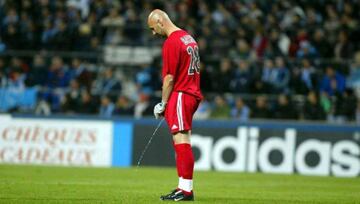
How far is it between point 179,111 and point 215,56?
12.8 meters

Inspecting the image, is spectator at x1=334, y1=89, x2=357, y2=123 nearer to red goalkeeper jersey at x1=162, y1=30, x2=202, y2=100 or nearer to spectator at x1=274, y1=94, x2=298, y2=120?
spectator at x1=274, y1=94, x2=298, y2=120

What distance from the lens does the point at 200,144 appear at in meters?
19.7

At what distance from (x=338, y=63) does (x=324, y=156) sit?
12.4ft

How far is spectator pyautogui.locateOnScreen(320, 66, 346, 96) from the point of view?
21250 mm

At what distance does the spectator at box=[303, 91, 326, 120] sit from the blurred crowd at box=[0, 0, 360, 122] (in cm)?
3

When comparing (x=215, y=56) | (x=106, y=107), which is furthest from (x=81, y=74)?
(x=215, y=56)

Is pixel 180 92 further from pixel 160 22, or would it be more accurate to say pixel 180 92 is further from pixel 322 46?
pixel 322 46

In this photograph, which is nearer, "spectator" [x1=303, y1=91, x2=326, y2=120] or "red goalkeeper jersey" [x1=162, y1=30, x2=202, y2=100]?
"red goalkeeper jersey" [x1=162, y1=30, x2=202, y2=100]

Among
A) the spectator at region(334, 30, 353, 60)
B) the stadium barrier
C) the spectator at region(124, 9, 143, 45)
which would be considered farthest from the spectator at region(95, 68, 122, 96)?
the spectator at region(334, 30, 353, 60)

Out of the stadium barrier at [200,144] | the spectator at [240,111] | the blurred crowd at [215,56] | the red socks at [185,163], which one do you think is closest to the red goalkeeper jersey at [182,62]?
the red socks at [185,163]

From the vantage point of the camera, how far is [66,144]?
64.6 feet

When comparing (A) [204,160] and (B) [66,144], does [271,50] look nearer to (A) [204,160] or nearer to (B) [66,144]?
(A) [204,160]

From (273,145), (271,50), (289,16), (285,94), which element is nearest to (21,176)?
(273,145)

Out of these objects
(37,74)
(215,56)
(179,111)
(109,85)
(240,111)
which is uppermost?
(215,56)
